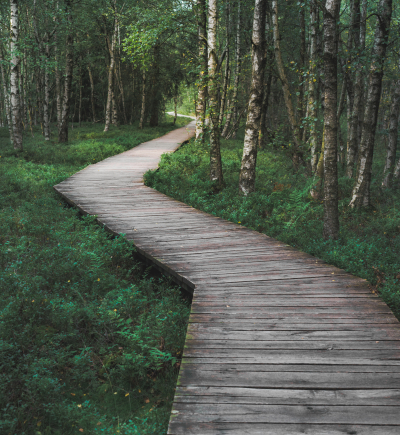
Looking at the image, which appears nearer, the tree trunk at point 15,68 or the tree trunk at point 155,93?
the tree trunk at point 15,68

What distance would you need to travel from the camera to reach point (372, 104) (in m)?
9.59

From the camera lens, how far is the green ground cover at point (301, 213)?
19.9 feet

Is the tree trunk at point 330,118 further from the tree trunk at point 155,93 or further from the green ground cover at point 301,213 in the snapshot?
the tree trunk at point 155,93

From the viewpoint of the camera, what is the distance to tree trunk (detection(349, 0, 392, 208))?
9141mm

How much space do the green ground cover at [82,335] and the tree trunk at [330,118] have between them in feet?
11.1

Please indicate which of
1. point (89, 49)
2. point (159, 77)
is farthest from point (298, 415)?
point (89, 49)

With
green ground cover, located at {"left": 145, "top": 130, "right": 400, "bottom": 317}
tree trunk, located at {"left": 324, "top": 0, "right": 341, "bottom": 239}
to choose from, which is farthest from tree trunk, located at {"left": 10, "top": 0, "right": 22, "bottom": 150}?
tree trunk, located at {"left": 324, "top": 0, "right": 341, "bottom": 239}

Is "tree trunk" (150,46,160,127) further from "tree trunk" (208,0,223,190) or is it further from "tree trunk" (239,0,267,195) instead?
"tree trunk" (239,0,267,195)

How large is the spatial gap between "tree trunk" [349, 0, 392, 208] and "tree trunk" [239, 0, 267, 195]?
271 cm

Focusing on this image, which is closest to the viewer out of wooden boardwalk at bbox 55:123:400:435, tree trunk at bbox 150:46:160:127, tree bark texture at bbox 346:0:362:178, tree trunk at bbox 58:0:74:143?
wooden boardwalk at bbox 55:123:400:435

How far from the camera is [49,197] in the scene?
1034cm

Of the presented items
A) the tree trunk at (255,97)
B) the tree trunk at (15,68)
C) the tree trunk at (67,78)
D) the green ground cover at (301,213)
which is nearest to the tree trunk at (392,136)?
the green ground cover at (301,213)

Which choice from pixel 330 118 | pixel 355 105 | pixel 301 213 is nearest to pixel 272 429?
pixel 330 118

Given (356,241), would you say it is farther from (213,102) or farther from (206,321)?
(213,102)
